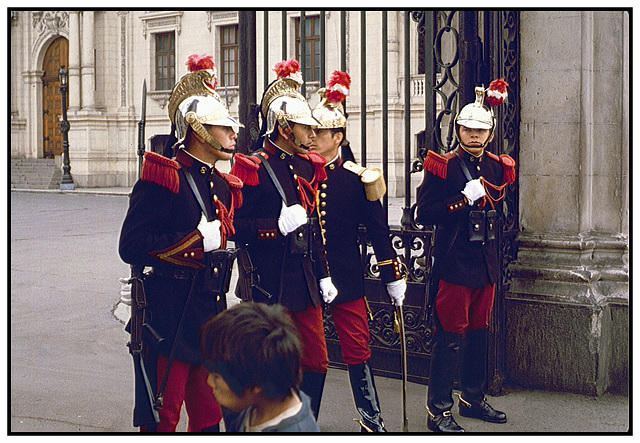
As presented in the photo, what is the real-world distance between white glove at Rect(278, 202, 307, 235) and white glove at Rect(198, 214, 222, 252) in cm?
63

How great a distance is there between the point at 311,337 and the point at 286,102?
3.75 ft

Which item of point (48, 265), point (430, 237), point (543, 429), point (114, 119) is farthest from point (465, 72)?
point (114, 119)

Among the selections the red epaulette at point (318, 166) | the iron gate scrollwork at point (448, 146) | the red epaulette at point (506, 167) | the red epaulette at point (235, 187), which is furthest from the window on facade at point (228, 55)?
the red epaulette at point (235, 187)

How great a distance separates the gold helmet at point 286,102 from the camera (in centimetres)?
446

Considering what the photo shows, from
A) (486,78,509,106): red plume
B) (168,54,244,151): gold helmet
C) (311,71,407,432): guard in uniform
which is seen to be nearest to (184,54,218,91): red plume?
(168,54,244,151): gold helmet

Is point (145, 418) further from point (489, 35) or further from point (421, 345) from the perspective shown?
point (489, 35)

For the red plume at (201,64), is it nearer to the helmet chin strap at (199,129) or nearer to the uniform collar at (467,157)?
the helmet chin strap at (199,129)

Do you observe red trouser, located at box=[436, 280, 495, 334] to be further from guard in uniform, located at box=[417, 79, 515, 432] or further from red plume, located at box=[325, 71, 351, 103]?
red plume, located at box=[325, 71, 351, 103]

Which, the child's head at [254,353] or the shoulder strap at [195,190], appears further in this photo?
the shoulder strap at [195,190]

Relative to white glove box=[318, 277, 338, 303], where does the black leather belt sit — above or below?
above

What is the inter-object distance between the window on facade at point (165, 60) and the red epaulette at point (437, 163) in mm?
24324

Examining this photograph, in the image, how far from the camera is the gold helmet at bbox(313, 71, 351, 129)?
4.75 metres

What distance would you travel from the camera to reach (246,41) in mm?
5559

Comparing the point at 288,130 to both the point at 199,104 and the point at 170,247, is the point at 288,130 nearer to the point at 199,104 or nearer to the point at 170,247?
the point at 199,104
